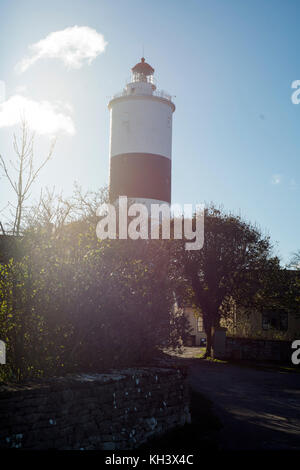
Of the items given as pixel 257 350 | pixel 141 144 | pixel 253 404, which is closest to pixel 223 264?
pixel 257 350

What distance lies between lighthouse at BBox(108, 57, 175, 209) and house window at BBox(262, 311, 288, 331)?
12.4 meters

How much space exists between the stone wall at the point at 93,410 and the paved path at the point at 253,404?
1.48 metres

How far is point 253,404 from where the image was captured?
48.0 ft

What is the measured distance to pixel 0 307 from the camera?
9.05 metres

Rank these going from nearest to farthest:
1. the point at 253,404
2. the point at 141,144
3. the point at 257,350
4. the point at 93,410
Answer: the point at 93,410 < the point at 253,404 < the point at 257,350 < the point at 141,144

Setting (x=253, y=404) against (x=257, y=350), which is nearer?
(x=253, y=404)

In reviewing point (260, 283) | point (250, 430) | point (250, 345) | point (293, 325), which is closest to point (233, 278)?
point (260, 283)

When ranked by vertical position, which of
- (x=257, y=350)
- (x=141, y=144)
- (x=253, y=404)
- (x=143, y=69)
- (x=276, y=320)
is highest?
(x=143, y=69)

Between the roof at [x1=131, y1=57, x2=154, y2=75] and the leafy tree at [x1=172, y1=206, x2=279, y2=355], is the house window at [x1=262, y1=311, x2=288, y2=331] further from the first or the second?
the roof at [x1=131, y1=57, x2=154, y2=75]

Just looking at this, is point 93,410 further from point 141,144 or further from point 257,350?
point 141,144

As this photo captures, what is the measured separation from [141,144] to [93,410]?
1341 inches

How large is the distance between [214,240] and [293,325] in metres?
11.4

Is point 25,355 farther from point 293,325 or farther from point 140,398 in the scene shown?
point 293,325
